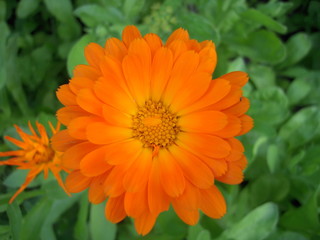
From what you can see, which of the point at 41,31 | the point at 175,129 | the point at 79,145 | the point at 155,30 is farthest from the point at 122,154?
the point at 41,31

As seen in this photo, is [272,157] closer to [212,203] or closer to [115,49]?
[212,203]

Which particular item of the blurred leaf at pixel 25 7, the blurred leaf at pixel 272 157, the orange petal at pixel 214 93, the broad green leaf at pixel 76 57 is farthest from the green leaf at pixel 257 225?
the blurred leaf at pixel 25 7

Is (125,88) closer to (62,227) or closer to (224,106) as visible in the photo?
(224,106)

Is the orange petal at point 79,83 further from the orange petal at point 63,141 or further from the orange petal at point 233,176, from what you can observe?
the orange petal at point 233,176

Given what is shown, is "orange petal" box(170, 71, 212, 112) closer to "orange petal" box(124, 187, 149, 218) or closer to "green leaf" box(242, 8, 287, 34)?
"orange petal" box(124, 187, 149, 218)

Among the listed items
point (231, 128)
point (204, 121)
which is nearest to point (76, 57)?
point (204, 121)
